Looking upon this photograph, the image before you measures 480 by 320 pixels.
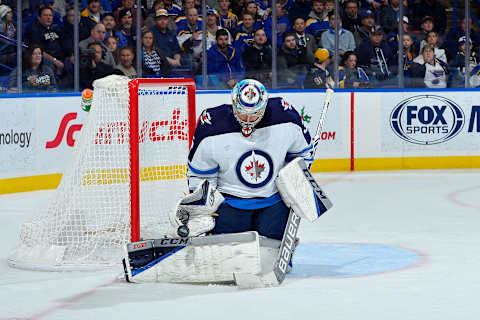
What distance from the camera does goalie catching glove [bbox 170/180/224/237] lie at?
14.3ft

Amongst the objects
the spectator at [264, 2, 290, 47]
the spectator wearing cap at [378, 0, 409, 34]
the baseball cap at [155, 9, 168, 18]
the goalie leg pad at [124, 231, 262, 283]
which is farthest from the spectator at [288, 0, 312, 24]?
the goalie leg pad at [124, 231, 262, 283]

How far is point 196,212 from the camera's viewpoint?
14.4ft

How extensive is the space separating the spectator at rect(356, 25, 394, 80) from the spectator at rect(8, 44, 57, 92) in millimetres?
3486

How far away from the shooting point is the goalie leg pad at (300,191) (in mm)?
4426

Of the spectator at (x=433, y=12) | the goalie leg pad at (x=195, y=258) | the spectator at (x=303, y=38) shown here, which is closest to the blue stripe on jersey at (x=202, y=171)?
the goalie leg pad at (x=195, y=258)

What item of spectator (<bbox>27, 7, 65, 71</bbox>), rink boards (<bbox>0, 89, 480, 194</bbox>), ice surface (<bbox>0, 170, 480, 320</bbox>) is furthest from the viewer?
rink boards (<bbox>0, 89, 480, 194</bbox>)

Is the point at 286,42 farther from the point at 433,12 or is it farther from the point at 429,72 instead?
the point at 433,12

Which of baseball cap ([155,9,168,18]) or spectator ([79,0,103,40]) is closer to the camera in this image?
spectator ([79,0,103,40])

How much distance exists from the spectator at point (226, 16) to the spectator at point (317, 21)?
2.71ft

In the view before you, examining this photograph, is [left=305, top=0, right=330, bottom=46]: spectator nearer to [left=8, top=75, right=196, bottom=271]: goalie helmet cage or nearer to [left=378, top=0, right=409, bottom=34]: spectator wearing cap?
[left=378, top=0, right=409, bottom=34]: spectator wearing cap

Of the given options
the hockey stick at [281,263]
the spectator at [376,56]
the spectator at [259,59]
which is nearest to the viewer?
the hockey stick at [281,263]

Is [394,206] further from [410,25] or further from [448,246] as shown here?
[410,25]

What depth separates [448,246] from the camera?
18.0 feet

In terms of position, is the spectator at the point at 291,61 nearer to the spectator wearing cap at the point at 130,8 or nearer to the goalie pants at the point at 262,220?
the spectator wearing cap at the point at 130,8
